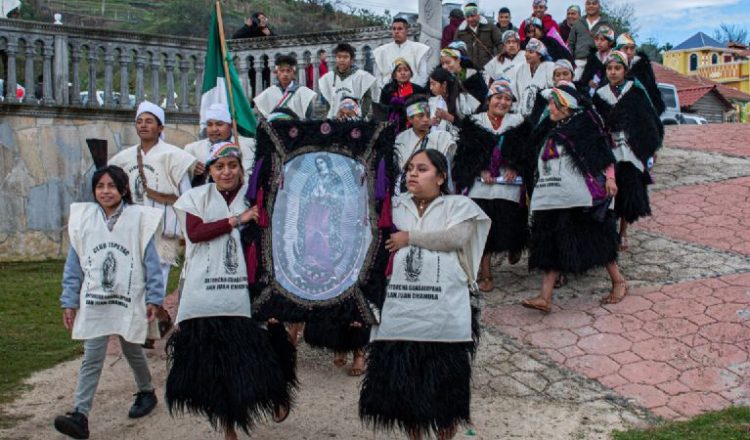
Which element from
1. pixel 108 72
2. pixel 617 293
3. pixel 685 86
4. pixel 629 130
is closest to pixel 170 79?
pixel 108 72

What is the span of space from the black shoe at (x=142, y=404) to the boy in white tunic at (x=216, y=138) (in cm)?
164

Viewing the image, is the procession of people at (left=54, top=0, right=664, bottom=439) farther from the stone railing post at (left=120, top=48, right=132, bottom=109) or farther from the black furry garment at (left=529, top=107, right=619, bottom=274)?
the stone railing post at (left=120, top=48, right=132, bottom=109)

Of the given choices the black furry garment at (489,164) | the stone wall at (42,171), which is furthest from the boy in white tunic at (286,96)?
the stone wall at (42,171)

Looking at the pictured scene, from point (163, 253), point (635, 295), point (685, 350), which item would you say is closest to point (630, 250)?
point (635, 295)

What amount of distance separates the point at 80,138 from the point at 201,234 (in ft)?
22.5

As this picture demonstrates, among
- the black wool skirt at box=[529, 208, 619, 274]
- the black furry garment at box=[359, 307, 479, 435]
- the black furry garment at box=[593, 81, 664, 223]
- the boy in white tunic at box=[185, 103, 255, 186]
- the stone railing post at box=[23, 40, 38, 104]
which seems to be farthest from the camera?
the stone railing post at box=[23, 40, 38, 104]

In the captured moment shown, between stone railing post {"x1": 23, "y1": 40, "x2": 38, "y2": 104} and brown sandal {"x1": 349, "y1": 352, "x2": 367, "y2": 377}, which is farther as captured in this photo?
stone railing post {"x1": 23, "y1": 40, "x2": 38, "y2": 104}

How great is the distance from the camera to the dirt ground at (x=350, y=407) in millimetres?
5375

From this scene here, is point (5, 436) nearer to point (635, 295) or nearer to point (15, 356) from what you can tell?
point (15, 356)

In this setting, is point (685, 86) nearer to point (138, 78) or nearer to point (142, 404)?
point (138, 78)

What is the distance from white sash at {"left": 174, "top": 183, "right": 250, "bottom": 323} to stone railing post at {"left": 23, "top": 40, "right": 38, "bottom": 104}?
6606 mm

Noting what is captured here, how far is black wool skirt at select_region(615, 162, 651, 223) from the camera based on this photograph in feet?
25.8

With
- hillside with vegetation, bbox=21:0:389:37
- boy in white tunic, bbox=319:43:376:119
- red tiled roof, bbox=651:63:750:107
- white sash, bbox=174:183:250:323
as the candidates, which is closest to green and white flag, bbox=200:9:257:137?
white sash, bbox=174:183:250:323

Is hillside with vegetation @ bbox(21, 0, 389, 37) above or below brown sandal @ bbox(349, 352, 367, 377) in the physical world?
above
